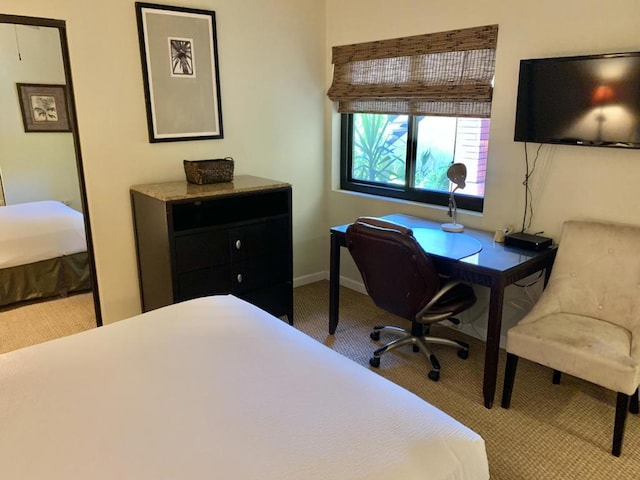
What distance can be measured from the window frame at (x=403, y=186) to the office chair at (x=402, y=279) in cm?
69

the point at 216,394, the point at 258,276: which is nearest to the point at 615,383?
the point at 216,394

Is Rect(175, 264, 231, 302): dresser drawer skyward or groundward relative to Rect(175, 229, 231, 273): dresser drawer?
groundward

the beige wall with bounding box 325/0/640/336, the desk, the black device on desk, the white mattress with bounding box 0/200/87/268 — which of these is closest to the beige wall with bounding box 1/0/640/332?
the beige wall with bounding box 325/0/640/336

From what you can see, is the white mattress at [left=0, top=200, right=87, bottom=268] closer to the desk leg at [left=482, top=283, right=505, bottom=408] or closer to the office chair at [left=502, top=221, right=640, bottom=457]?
the desk leg at [left=482, top=283, right=505, bottom=408]

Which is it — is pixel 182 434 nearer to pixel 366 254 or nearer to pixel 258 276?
pixel 366 254

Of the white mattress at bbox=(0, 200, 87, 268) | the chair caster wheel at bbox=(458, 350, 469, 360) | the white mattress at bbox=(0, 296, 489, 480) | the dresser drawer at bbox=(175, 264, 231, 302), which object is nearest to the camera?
the white mattress at bbox=(0, 296, 489, 480)

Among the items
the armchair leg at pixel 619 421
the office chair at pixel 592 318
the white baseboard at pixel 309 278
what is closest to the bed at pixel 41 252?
the white baseboard at pixel 309 278

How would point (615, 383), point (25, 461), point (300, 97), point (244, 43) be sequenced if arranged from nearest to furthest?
point (25, 461) < point (615, 383) < point (244, 43) < point (300, 97)

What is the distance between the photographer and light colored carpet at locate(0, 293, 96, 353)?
3087 mm

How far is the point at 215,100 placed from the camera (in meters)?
3.22

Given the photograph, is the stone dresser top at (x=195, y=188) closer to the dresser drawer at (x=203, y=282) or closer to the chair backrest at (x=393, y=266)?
the dresser drawer at (x=203, y=282)

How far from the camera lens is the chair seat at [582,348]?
77.2 inches

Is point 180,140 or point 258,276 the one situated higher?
point 180,140

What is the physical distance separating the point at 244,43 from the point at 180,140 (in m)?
0.83
